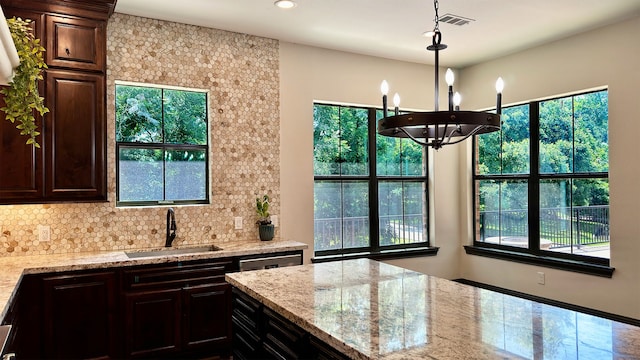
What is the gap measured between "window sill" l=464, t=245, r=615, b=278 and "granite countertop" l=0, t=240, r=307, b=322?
102 inches

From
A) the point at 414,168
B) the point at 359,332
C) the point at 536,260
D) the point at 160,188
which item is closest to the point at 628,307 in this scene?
the point at 536,260

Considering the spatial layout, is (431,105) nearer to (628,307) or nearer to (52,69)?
(628,307)

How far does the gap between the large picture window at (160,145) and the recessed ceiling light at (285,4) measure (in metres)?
1.17

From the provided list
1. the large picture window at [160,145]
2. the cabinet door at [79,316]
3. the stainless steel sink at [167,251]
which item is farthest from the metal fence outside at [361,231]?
the cabinet door at [79,316]

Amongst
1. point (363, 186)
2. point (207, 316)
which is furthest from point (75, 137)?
point (363, 186)

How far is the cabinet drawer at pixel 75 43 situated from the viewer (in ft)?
10.7

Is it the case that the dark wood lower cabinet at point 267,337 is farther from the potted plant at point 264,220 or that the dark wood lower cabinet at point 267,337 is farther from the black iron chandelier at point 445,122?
the potted plant at point 264,220

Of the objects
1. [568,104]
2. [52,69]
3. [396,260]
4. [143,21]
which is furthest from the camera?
[396,260]

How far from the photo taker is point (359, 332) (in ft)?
5.45

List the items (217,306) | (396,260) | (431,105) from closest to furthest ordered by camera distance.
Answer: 1. (217,306)
2. (396,260)
3. (431,105)

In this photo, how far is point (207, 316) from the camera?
140 inches

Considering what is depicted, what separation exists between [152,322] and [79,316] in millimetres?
495

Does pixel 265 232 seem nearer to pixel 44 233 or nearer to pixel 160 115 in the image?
pixel 160 115

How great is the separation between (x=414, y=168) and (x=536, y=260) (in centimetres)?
172
